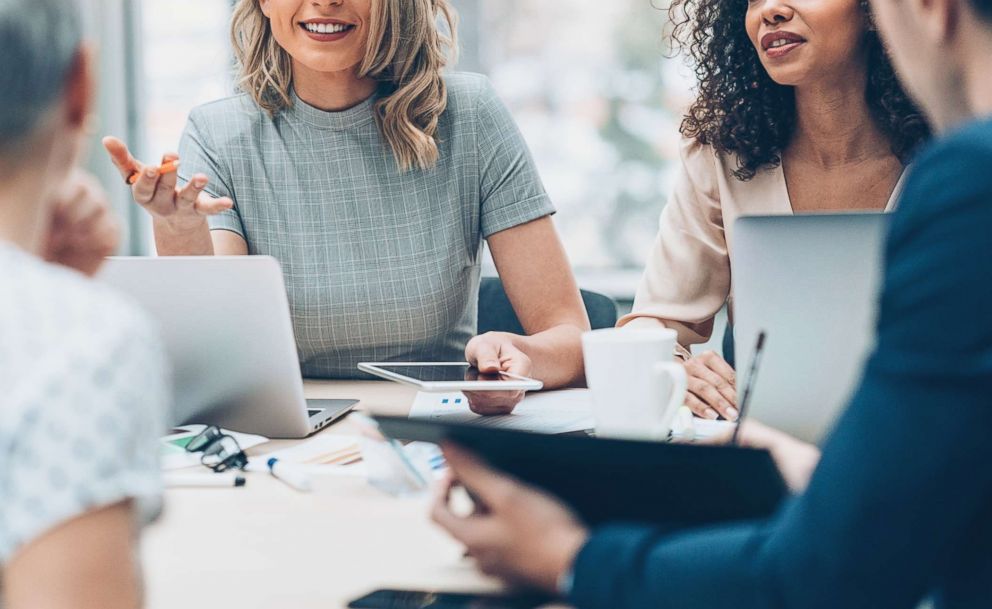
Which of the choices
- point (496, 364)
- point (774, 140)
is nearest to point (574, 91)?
point (774, 140)

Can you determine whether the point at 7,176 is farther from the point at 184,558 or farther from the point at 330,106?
the point at 330,106

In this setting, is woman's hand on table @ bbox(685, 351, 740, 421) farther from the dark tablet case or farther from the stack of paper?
the dark tablet case

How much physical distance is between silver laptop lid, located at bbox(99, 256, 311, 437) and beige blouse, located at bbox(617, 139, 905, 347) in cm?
75

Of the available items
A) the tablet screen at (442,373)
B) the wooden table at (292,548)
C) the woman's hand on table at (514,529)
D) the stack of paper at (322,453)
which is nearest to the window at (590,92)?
the tablet screen at (442,373)

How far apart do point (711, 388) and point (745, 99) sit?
0.68 m

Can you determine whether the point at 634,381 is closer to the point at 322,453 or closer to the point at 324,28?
the point at 322,453

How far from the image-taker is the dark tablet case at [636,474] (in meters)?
0.68

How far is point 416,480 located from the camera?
1105 millimetres

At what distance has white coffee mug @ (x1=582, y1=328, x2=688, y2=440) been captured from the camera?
1.10 meters

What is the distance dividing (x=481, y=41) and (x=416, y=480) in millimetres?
2724

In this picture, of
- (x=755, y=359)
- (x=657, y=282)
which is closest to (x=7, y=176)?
(x=755, y=359)

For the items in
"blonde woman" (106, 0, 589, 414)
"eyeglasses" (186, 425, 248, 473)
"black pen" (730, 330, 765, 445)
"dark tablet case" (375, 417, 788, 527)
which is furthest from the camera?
"blonde woman" (106, 0, 589, 414)

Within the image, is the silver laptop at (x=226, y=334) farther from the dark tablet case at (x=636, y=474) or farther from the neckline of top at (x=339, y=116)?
the neckline of top at (x=339, y=116)

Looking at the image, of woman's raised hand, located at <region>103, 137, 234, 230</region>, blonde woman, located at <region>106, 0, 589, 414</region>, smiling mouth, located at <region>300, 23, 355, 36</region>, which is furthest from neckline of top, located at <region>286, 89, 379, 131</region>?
woman's raised hand, located at <region>103, 137, 234, 230</region>
